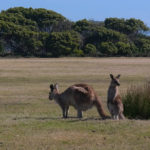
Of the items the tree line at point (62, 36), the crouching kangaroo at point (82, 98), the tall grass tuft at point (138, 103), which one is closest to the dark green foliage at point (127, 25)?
the tree line at point (62, 36)

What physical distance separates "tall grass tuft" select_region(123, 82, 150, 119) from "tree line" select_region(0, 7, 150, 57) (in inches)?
2746

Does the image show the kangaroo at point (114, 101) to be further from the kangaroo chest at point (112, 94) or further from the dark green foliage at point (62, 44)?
the dark green foliage at point (62, 44)

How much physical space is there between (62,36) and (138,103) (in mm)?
73560

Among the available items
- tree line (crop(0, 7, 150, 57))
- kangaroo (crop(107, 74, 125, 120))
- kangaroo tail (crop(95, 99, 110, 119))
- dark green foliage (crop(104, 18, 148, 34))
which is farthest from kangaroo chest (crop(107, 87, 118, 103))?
dark green foliage (crop(104, 18, 148, 34))

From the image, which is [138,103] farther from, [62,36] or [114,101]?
[62,36]

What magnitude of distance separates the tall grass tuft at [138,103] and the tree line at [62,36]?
2746 inches

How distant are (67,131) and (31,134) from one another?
0.90 metres

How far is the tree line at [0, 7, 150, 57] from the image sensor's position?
86000 mm

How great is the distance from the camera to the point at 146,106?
13727 mm

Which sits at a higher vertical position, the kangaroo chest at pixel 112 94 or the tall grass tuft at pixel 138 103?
the kangaroo chest at pixel 112 94

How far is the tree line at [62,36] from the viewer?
86000 millimetres

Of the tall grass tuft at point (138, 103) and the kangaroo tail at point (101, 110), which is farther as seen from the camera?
the tall grass tuft at point (138, 103)

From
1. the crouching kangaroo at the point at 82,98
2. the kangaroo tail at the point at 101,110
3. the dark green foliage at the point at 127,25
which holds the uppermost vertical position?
the dark green foliage at the point at 127,25

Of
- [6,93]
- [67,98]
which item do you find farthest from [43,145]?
[6,93]
